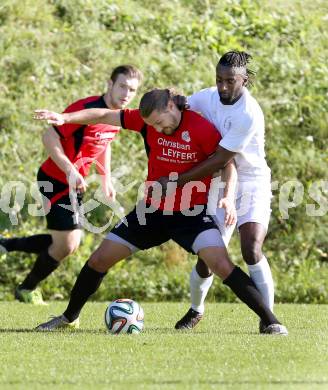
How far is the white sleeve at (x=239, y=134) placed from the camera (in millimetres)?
7742

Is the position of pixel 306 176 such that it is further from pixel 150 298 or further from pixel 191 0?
pixel 191 0

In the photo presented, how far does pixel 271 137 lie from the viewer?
13.6 metres

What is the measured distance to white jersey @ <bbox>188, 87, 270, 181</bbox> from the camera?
308 inches

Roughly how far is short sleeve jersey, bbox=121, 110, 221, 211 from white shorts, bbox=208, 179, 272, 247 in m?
0.34

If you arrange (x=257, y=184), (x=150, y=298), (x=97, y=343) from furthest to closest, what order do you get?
(x=150, y=298) < (x=257, y=184) < (x=97, y=343)

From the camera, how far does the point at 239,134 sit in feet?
25.6

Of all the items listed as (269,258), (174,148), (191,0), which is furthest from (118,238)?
(191,0)

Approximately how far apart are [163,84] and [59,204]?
4.38 metres

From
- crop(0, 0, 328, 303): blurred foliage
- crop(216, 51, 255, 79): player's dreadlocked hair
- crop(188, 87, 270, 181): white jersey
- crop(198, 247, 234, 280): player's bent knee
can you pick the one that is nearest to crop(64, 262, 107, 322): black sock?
crop(198, 247, 234, 280): player's bent knee

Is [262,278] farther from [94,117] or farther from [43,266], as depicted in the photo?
[43,266]

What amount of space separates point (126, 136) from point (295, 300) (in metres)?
2.93

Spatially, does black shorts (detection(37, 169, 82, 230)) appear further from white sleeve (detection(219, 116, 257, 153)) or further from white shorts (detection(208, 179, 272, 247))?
white sleeve (detection(219, 116, 257, 153))

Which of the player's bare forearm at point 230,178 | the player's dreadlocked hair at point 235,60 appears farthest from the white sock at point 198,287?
the player's dreadlocked hair at point 235,60

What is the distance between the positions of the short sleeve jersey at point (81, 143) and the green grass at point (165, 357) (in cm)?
141
